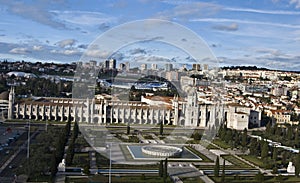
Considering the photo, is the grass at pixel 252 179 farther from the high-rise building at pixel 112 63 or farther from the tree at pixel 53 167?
the high-rise building at pixel 112 63

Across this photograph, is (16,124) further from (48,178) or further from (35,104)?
(48,178)

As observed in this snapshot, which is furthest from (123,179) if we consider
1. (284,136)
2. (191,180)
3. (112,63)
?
(112,63)

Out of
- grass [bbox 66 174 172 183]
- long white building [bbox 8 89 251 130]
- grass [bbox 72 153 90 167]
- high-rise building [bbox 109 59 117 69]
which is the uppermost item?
high-rise building [bbox 109 59 117 69]

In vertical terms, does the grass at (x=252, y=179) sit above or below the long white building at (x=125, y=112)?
below

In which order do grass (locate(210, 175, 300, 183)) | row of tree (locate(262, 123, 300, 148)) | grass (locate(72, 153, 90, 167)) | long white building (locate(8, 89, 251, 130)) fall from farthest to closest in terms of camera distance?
long white building (locate(8, 89, 251, 130)) → row of tree (locate(262, 123, 300, 148)) → grass (locate(72, 153, 90, 167)) → grass (locate(210, 175, 300, 183))

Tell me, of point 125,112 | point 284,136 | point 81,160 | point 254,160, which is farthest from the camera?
point 125,112

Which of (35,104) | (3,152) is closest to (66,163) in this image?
(3,152)

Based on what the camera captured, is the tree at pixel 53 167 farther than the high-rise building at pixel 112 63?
No

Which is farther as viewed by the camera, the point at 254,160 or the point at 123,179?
the point at 254,160

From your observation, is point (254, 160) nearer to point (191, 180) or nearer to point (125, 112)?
point (191, 180)

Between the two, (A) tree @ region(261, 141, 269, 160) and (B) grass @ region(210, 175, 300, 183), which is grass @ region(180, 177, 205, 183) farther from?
(A) tree @ region(261, 141, 269, 160)

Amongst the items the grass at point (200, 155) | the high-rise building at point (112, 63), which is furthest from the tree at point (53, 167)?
the high-rise building at point (112, 63)

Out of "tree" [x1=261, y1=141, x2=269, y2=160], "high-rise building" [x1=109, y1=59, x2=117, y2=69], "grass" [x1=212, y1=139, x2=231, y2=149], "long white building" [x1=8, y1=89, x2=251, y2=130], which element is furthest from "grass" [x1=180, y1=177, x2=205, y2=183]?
"high-rise building" [x1=109, y1=59, x2=117, y2=69]
